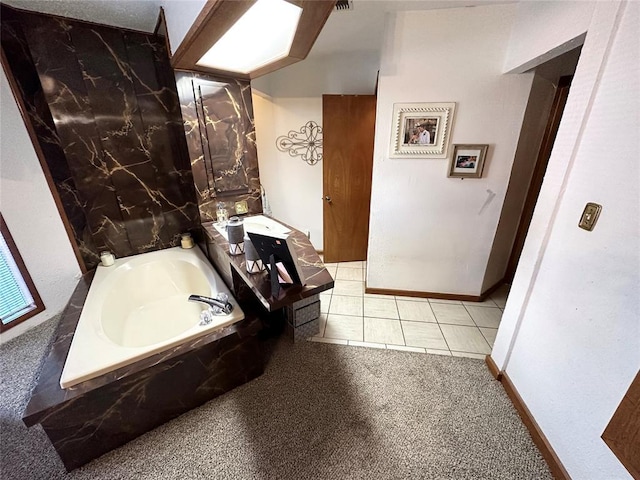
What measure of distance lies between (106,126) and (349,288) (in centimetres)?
252

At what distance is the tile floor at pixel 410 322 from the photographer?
77.0 inches

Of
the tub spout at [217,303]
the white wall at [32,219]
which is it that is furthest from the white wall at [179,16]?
the tub spout at [217,303]

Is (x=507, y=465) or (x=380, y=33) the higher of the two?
(x=380, y=33)

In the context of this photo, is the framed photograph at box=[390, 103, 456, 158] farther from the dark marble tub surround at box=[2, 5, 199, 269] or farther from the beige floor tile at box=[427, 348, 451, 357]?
the dark marble tub surround at box=[2, 5, 199, 269]

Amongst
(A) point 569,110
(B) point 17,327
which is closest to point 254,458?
(B) point 17,327

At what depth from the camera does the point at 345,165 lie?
287 centimetres

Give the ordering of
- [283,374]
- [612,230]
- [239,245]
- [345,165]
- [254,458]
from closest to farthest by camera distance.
A: [612,230] → [254,458] → [239,245] → [283,374] → [345,165]

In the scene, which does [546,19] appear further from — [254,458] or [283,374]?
[254,458]

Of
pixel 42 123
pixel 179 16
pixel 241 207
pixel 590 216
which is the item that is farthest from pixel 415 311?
pixel 42 123

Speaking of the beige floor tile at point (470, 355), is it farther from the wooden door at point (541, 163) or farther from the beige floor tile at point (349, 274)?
the beige floor tile at point (349, 274)

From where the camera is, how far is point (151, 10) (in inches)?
64.9

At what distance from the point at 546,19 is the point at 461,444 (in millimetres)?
2322

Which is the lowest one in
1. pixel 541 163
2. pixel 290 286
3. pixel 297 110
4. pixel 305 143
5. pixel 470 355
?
pixel 470 355

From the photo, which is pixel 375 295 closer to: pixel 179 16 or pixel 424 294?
pixel 424 294
